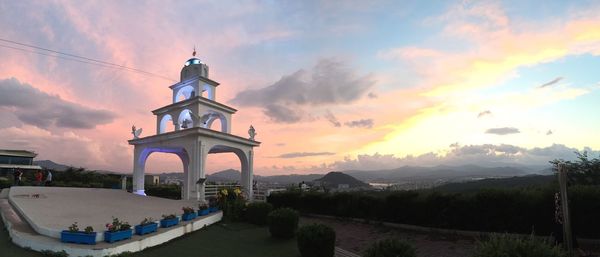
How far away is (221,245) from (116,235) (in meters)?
3.49

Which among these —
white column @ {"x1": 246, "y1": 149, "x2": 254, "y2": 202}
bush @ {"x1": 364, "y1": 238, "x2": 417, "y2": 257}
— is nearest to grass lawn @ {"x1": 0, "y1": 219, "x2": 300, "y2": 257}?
bush @ {"x1": 364, "y1": 238, "x2": 417, "y2": 257}

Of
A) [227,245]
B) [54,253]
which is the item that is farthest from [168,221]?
[54,253]

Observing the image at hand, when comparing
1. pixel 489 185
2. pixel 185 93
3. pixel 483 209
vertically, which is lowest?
pixel 483 209

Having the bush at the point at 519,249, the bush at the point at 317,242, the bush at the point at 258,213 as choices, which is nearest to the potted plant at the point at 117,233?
the bush at the point at 317,242

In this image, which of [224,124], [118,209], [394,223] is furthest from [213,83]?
[394,223]

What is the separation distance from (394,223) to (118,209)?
11.8 meters

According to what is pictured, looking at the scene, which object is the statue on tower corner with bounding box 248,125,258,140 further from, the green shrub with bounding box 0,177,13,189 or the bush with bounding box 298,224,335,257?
the green shrub with bounding box 0,177,13,189

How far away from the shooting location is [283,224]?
45.2 feet

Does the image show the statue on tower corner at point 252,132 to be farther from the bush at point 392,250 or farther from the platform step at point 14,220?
the bush at point 392,250

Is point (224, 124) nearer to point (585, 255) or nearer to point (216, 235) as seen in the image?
point (216, 235)

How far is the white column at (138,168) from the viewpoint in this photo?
949 inches

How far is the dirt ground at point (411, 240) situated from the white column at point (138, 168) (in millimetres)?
13944

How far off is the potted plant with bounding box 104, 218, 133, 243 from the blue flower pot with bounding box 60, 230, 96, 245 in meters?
0.40

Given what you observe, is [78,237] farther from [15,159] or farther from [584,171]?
[15,159]
